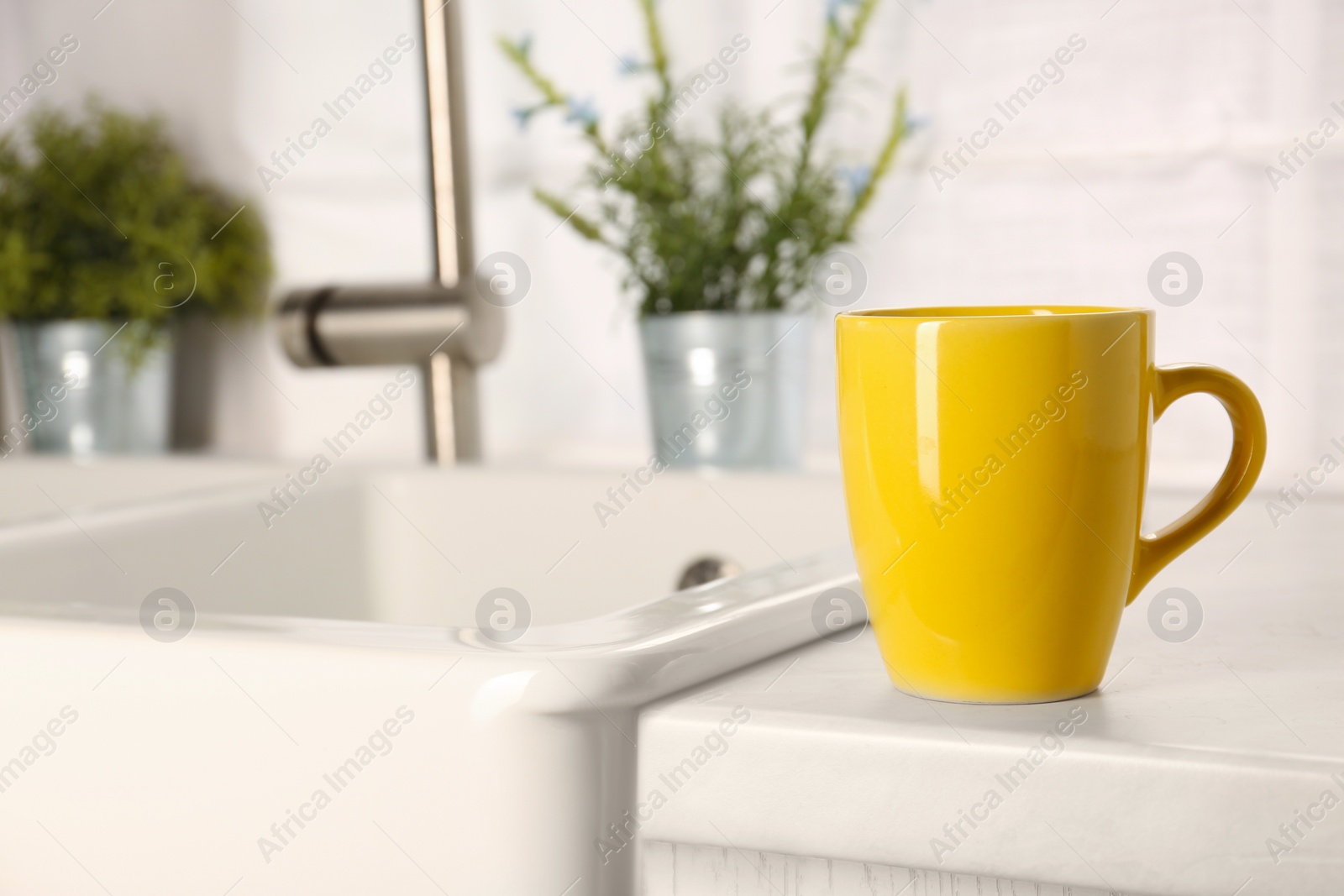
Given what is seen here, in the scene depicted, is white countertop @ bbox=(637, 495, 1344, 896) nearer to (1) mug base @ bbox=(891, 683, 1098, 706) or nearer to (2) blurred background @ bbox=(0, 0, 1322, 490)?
(1) mug base @ bbox=(891, 683, 1098, 706)

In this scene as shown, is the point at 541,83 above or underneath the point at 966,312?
above

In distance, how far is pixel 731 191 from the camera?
1.01 m

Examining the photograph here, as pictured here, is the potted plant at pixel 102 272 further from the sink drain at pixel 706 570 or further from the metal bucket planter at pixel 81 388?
the sink drain at pixel 706 570

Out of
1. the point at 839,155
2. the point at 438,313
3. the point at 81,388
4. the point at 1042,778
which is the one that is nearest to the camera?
the point at 1042,778

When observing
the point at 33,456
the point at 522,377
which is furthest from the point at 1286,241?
the point at 33,456

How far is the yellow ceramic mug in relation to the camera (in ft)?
1.10

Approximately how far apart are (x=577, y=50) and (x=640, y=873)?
36.7 inches

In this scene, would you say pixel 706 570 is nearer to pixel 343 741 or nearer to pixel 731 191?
pixel 731 191

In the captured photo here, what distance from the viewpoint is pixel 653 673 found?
353 mm

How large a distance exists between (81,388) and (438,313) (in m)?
0.45

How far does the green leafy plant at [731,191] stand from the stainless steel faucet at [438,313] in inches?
3.5

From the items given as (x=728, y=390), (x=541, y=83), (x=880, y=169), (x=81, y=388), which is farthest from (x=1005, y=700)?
(x=81, y=388)

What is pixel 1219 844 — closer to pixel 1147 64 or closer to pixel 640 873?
pixel 640 873

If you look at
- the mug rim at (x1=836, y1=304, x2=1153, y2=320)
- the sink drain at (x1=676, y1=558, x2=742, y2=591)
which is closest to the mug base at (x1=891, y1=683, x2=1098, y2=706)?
the mug rim at (x1=836, y1=304, x2=1153, y2=320)
